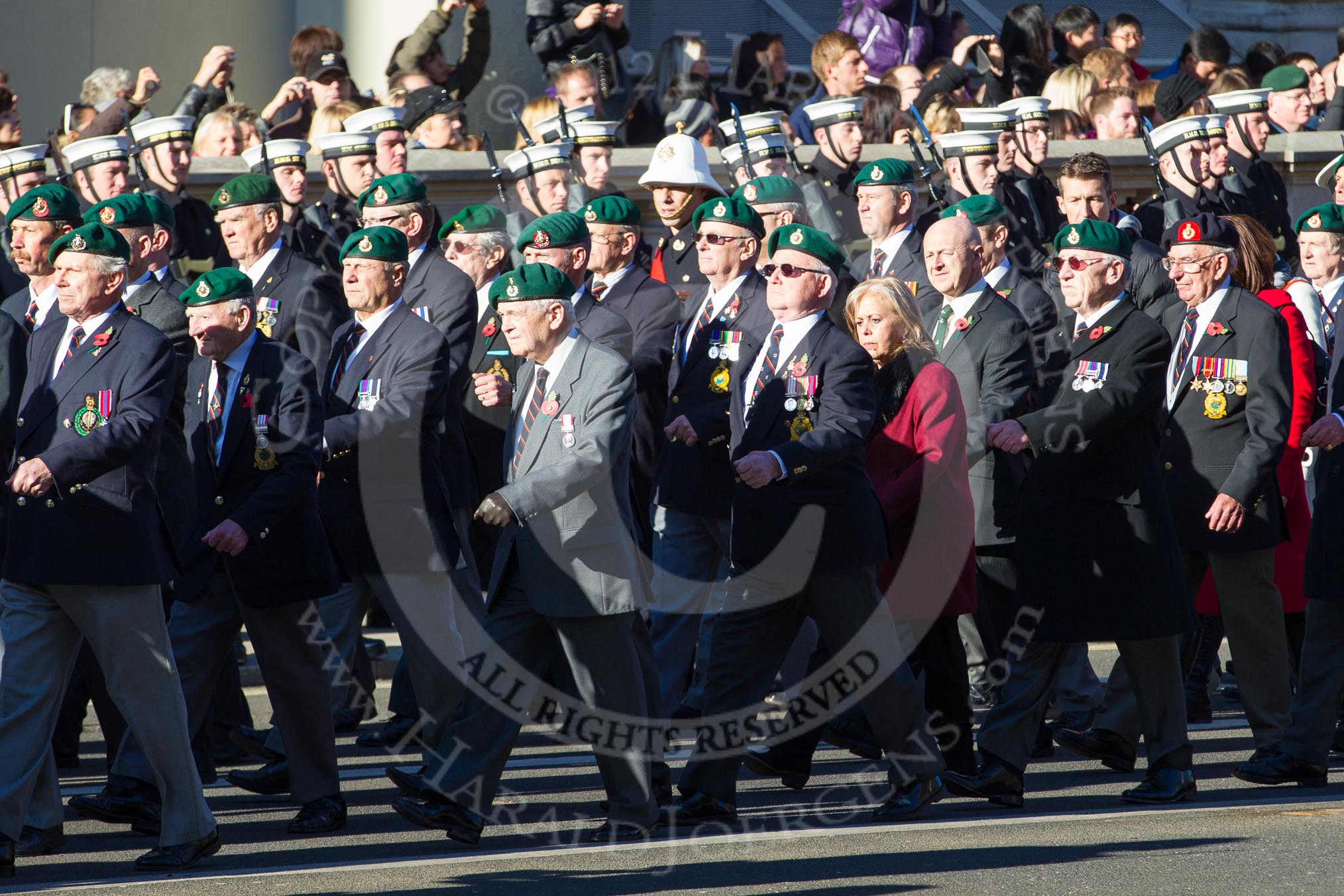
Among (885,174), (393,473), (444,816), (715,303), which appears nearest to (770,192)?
(885,174)

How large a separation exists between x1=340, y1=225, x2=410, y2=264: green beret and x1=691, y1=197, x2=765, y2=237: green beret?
1195mm

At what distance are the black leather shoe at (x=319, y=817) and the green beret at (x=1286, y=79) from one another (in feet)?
26.0

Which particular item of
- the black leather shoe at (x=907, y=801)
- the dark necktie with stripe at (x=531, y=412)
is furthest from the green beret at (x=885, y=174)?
the black leather shoe at (x=907, y=801)

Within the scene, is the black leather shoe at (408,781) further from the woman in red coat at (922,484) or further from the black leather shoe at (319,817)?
the woman in red coat at (922,484)

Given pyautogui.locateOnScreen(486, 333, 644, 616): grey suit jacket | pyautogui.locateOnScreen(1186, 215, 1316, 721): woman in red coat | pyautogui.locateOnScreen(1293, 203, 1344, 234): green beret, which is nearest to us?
pyautogui.locateOnScreen(486, 333, 644, 616): grey suit jacket

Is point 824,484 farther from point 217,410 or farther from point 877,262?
point 877,262

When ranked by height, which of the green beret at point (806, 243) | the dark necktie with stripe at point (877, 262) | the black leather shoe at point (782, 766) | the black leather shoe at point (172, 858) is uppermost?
the green beret at point (806, 243)

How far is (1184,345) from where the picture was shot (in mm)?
7777

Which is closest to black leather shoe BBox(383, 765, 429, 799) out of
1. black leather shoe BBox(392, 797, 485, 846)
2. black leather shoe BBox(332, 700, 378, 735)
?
black leather shoe BBox(392, 797, 485, 846)

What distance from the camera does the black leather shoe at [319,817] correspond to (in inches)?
263

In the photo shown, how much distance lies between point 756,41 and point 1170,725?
7.51 metres

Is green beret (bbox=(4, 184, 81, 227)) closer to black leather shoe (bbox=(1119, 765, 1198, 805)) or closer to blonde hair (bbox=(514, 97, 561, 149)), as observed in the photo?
blonde hair (bbox=(514, 97, 561, 149))

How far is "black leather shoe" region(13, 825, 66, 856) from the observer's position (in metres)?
6.36

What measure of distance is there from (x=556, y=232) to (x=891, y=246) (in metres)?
1.54
